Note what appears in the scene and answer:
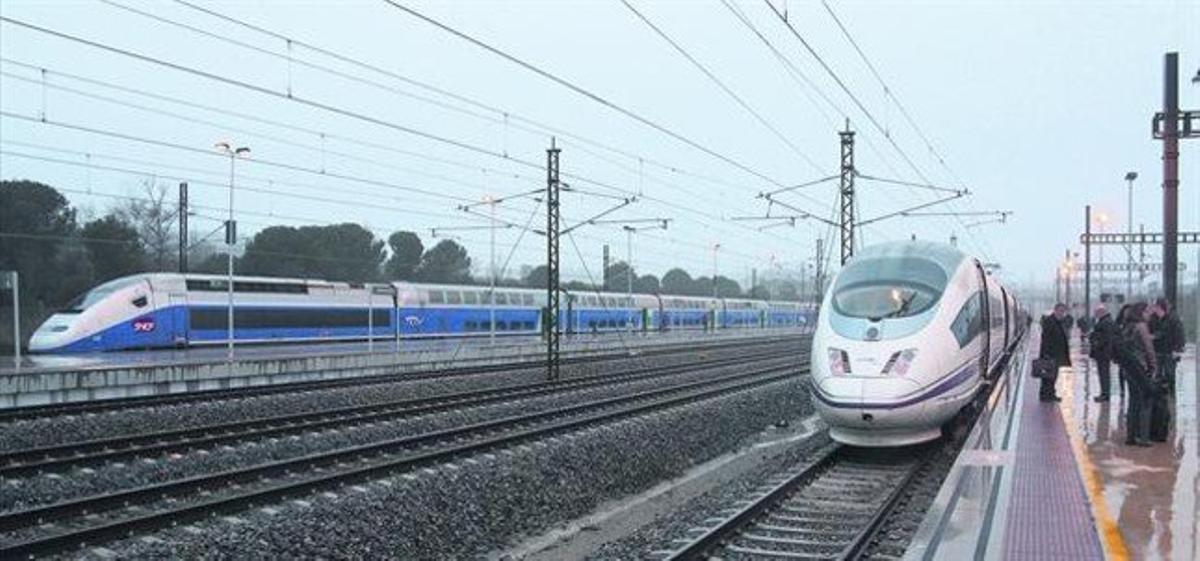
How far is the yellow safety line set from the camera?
789 cm

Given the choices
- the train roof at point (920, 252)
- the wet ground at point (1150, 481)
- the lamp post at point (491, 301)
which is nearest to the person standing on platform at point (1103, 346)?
the wet ground at point (1150, 481)

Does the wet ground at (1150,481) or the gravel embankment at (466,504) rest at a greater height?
the wet ground at (1150,481)

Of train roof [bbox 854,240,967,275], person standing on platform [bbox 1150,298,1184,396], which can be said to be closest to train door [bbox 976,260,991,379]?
train roof [bbox 854,240,967,275]

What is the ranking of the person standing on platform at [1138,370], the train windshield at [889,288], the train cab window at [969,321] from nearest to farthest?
the person standing on platform at [1138,370]
the train windshield at [889,288]
the train cab window at [969,321]

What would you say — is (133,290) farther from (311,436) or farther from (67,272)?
(311,436)

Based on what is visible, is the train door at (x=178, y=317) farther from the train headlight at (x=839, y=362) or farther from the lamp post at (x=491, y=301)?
the train headlight at (x=839, y=362)

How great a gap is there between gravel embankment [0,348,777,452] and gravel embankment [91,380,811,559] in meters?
7.38

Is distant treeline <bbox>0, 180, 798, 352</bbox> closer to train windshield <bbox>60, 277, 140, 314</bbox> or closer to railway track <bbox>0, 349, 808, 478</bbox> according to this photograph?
train windshield <bbox>60, 277, 140, 314</bbox>

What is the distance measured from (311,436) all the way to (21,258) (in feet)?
121

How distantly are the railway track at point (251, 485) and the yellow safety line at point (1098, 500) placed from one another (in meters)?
7.93

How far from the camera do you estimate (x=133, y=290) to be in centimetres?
3534

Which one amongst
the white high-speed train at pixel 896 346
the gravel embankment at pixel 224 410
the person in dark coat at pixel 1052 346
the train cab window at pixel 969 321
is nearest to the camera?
the white high-speed train at pixel 896 346

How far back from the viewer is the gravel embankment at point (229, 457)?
1262cm

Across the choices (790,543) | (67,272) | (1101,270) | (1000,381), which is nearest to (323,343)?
(67,272)
